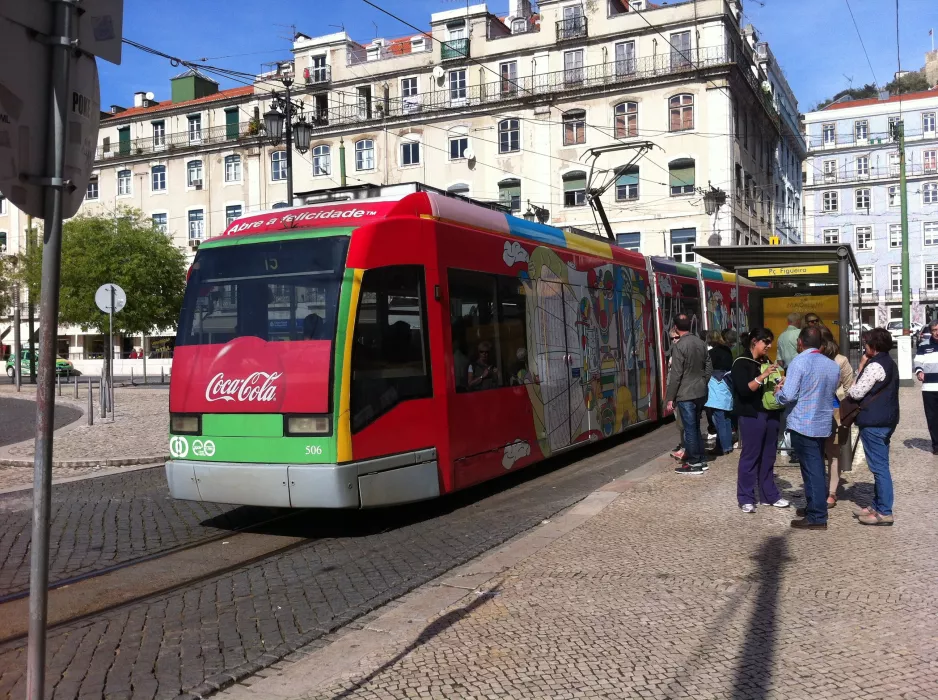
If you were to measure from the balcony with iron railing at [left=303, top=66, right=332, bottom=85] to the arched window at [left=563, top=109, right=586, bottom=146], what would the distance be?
14.4 meters

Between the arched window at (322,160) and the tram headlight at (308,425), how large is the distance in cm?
4413

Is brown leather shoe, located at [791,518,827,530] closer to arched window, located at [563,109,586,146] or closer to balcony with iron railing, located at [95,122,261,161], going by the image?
arched window, located at [563,109,586,146]


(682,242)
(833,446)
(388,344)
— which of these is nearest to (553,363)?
(388,344)

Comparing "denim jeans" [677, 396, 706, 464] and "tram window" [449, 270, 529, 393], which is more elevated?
"tram window" [449, 270, 529, 393]

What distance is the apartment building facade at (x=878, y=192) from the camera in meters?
72.2

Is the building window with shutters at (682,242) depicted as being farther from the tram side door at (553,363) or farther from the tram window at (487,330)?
the tram window at (487,330)

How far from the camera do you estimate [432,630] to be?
5020mm

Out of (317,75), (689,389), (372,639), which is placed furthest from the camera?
(317,75)

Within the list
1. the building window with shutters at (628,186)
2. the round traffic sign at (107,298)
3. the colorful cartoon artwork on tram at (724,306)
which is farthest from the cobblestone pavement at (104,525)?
the building window with shutters at (628,186)

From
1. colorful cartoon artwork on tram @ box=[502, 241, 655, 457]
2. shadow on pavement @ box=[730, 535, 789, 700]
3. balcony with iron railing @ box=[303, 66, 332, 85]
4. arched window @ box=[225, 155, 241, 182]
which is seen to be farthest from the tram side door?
arched window @ box=[225, 155, 241, 182]

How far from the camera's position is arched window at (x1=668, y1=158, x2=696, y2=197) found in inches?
1646

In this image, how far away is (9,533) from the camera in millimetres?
8266

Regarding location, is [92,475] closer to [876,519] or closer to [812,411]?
[812,411]

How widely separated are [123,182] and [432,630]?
57609mm
